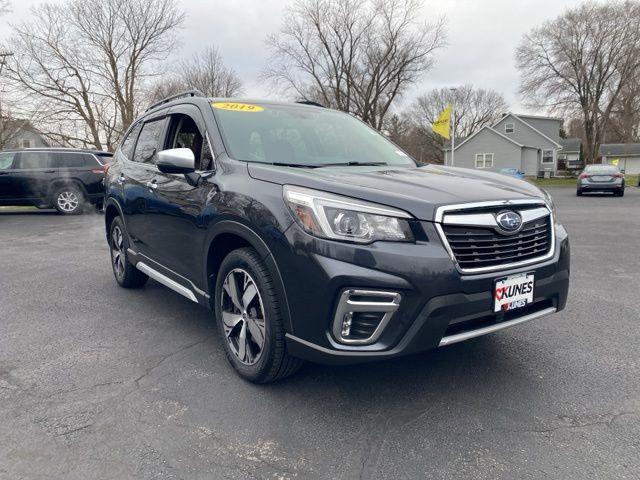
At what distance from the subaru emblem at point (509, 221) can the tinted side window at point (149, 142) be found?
285cm

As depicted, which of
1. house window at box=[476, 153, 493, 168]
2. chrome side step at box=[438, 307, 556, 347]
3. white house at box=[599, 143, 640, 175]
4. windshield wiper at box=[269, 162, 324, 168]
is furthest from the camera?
white house at box=[599, 143, 640, 175]

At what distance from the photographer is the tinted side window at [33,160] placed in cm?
1243

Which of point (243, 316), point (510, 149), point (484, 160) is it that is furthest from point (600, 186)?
point (484, 160)

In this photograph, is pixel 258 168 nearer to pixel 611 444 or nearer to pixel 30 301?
pixel 611 444

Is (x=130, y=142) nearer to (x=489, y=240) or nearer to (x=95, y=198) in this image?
(x=489, y=240)

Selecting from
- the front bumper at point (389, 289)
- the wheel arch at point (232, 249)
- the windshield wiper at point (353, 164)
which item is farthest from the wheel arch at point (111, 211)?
the front bumper at point (389, 289)

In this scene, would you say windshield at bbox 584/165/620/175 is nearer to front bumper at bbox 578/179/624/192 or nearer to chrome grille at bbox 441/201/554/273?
front bumper at bbox 578/179/624/192

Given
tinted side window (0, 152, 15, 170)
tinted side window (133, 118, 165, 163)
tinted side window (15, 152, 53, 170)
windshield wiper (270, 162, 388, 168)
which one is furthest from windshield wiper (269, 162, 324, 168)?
Answer: tinted side window (0, 152, 15, 170)

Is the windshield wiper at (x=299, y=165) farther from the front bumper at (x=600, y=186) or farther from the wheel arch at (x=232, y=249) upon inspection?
the front bumper at (x=600, y=186)

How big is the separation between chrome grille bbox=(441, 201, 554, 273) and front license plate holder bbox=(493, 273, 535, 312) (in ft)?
0.26

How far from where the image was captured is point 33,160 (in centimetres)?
1253

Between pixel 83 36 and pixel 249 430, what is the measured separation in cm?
3365

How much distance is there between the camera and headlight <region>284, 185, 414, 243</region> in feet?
7.71

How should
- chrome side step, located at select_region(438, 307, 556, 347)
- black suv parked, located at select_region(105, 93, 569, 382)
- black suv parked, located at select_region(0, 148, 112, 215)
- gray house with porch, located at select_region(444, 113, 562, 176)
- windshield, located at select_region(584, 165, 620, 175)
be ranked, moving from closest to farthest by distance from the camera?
black suv parked, located at select_region(105, 93, 569, 382), chrome side step, located at select_region(438, 307, 556, 347), black suv parked, located at select_region(0, 148, 112, 215), windshield, located at select_region(584, 165, 620, 175), gray house with porch, located at select_region(444, 113, 562, 176)
